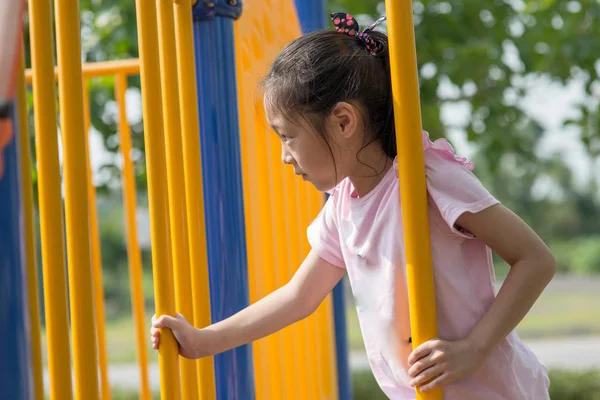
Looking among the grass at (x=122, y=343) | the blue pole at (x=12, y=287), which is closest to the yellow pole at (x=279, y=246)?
the blue pole at (x=12, y=287)

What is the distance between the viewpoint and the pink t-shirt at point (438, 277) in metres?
1.34

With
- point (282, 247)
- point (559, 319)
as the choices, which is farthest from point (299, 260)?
point (559, 319)

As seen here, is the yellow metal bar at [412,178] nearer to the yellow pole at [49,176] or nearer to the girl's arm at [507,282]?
the girl's arm at [507,282]

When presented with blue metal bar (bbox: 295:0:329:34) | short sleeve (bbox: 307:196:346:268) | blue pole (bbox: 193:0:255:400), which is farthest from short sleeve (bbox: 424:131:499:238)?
blue metal bar (bbox: 295:0:329:34)

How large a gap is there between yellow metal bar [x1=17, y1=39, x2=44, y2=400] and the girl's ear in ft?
1.83

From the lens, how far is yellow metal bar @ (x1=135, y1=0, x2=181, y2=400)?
1.39m

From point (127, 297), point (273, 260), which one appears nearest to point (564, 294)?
point (127, 297)

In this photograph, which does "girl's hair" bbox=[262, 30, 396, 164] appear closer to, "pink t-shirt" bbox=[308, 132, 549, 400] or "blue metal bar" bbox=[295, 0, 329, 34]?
"pink t-shirt" bbox=[308, 132, 549, 400]

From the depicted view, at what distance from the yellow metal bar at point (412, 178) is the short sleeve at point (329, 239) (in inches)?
17.0

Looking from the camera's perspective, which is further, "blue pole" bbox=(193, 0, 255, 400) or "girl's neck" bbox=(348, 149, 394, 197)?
"blue pole" bbox=(193, 0, 255, 400)

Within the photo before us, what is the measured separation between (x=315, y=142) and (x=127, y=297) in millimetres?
17532

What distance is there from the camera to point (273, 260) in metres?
2.10

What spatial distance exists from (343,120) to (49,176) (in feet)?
1.76

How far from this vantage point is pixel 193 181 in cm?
162
